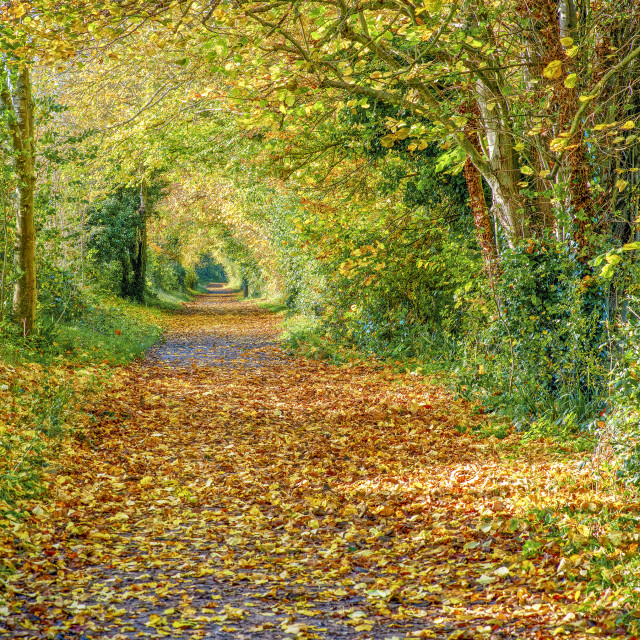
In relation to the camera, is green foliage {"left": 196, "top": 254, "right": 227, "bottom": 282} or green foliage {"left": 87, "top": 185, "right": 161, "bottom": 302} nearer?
green foliage {"left": 87, "top": 185, "right": 161, "bottom": 302}

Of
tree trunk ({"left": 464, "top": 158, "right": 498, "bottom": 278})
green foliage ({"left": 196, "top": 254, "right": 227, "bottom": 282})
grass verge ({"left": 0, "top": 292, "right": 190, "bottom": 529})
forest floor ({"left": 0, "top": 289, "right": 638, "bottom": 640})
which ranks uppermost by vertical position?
green foliage ({"left": 196, "top": 254, "right": 227, "bottom": 282})

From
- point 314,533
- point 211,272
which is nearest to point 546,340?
point 314,533

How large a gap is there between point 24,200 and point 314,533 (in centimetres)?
840

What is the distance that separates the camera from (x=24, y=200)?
36.7ft

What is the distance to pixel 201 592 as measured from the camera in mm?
4512

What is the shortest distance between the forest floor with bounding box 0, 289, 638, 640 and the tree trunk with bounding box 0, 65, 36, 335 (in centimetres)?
285

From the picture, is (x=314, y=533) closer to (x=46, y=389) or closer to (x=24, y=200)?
(x=46, y=389)

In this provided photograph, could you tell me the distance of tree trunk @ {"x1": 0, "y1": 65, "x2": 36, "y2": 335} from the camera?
1088 cm

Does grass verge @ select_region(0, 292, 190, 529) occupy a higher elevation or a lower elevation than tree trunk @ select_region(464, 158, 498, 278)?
lower

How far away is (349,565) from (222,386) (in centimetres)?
772

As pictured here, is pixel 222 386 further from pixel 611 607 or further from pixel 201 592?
pixel 611 607

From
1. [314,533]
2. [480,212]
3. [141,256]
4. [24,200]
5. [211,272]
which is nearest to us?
[314,533]

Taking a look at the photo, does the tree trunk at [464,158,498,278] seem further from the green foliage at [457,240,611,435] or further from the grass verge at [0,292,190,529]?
the grass verge at [0,292,190,529]

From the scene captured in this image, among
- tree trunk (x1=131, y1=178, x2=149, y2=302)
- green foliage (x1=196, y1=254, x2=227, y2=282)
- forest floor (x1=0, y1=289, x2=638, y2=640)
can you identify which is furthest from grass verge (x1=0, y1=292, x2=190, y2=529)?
green foliage (x1=196, y1=254, x2=227, y2=282)
